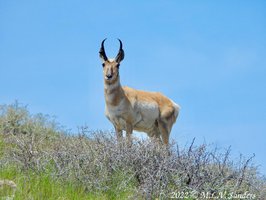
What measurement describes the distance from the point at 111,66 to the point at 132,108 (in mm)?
1270

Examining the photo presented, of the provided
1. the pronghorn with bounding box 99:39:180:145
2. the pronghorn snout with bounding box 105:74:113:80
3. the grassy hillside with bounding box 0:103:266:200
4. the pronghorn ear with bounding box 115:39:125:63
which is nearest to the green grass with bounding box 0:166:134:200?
the grassy hillside with bounding box 0:103:266:200

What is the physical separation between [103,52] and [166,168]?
639 centimetres

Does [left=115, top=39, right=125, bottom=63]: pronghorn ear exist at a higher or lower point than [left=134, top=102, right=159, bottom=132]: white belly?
higher

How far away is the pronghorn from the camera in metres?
13.3

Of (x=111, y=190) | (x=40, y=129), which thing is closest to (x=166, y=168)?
(x=111, y=190)

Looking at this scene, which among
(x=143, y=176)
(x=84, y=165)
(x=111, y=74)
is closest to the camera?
(x=143, y=176)

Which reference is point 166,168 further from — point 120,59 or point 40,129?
point 40,129

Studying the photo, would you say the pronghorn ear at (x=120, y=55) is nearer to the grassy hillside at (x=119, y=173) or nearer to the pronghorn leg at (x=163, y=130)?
the pronghorn leg at (x=163, y=130)

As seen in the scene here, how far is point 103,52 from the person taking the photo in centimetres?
1330

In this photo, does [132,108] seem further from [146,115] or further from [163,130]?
[163,130]

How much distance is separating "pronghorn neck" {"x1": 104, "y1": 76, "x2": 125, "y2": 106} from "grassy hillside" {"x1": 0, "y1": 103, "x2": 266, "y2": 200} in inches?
158

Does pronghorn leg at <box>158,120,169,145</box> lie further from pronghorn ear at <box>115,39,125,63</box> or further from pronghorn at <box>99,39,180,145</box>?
pronghorn ear at <box>115,39,125,63</box>

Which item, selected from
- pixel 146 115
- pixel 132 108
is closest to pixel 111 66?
pixel 132 108

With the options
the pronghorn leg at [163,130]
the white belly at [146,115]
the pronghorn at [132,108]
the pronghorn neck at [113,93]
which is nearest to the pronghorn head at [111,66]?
the pronghorn at [132,108]
